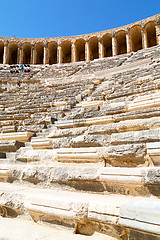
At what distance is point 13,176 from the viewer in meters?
3.30

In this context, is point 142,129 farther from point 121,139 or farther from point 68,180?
point 68,180

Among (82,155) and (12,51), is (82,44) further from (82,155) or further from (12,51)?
(82,155)

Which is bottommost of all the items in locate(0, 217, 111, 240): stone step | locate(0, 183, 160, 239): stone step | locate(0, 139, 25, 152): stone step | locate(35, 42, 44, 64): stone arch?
locate(0, 217, 111, 240): stone step

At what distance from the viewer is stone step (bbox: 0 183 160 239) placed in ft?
5.39

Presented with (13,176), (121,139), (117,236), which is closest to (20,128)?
(13,176)

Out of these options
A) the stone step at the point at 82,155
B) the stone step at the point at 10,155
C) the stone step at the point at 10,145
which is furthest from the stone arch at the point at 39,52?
the stone step at the point at 82,155

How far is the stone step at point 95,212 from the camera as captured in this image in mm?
1644

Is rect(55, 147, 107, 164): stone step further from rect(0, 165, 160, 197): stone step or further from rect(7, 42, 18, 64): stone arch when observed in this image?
rect(7, 42, 18, 64): stone arch

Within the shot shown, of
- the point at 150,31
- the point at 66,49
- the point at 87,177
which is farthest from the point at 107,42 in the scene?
the point at 87,177

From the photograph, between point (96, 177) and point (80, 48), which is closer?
point (96, 177)

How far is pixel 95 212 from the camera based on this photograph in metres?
1.89

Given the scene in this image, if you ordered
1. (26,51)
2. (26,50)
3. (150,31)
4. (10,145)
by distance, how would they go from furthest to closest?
(26,51) < (26,50) < (150,31) < (10,145)

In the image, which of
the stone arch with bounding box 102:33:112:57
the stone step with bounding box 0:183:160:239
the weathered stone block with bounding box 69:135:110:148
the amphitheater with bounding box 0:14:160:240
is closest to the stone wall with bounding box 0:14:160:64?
the stone arch with bounding box 102:33:112:57

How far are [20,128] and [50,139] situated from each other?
1.54m
